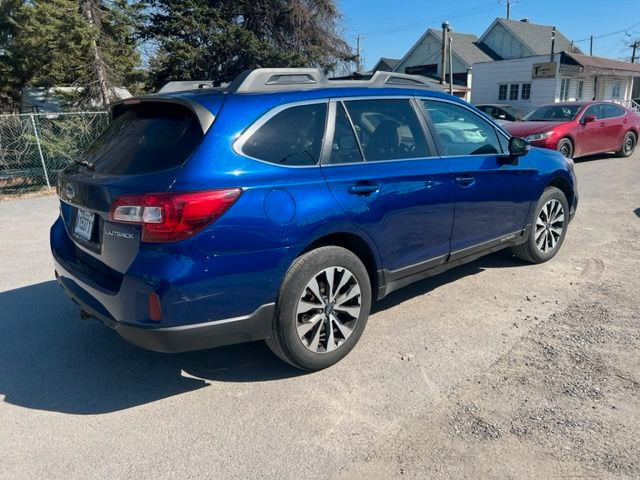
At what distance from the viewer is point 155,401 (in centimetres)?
303

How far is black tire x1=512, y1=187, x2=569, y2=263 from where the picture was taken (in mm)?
5008

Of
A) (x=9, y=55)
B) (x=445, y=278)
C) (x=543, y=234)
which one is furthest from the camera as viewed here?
(x=9, y=55)

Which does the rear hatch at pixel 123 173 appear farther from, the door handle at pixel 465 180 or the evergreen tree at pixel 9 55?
the evergreen tree at pixel 9 55

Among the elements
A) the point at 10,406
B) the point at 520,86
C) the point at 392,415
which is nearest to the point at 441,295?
the point at 392,415

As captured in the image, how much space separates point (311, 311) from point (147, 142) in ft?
4.64

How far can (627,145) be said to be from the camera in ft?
46.3

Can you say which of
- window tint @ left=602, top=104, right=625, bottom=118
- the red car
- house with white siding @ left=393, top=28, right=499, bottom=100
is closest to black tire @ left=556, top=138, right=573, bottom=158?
the red car

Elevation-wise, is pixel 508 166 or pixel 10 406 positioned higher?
pixel 508 166

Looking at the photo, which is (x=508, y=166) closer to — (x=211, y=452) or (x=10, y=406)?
(x=211, y=452)

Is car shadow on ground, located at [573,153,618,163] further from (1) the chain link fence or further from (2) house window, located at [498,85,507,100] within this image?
(2) house window, located at [498,85,507,100]

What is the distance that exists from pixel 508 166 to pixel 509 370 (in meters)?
1.99

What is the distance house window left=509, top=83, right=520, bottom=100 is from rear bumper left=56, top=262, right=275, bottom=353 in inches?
1305

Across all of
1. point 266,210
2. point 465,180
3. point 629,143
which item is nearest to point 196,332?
point 266,210

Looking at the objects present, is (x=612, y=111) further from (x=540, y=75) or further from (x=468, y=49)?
(x=468, y=49)
